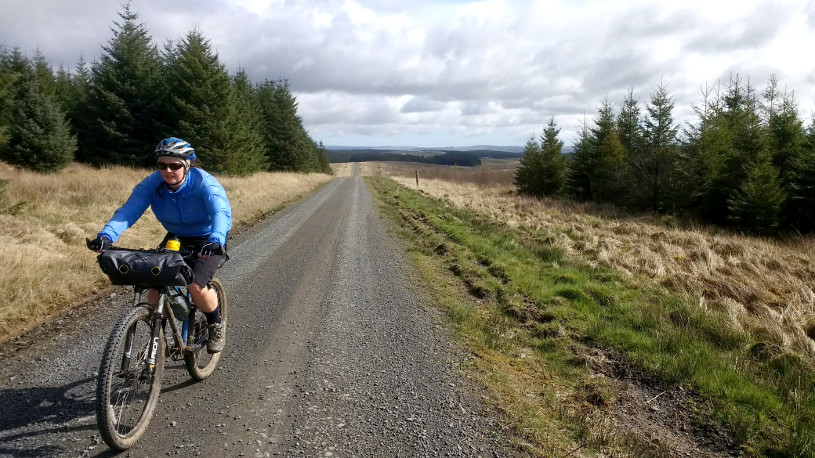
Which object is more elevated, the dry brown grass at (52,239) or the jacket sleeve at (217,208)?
the jacket sleeve at (217,208)

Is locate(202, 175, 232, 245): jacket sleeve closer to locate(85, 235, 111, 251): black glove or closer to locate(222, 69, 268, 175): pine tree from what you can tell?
locate(85, 235, 111, 251): black glove

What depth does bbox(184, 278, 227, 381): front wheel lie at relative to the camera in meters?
3.58

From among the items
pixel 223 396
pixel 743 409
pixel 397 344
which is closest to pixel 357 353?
pixel 397 344

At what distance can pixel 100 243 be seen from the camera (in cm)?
295

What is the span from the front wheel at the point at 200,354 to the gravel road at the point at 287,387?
10cm

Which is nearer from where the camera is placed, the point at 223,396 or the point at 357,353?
the point at 223,396

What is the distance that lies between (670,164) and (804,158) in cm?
530

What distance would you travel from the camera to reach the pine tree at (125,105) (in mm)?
→ 24531

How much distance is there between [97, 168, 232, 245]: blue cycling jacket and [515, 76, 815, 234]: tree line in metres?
19.1

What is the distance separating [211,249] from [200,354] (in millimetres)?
1564

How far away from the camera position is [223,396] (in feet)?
11.5

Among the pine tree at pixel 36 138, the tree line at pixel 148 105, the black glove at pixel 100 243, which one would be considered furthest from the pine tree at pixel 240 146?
the black glove at pixel 100 243

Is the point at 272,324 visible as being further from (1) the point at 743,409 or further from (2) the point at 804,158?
(2) the point at 804,158

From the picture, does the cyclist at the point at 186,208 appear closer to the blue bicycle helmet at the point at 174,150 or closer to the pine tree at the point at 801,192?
the blue bicycle helmet at the point at 174,150
